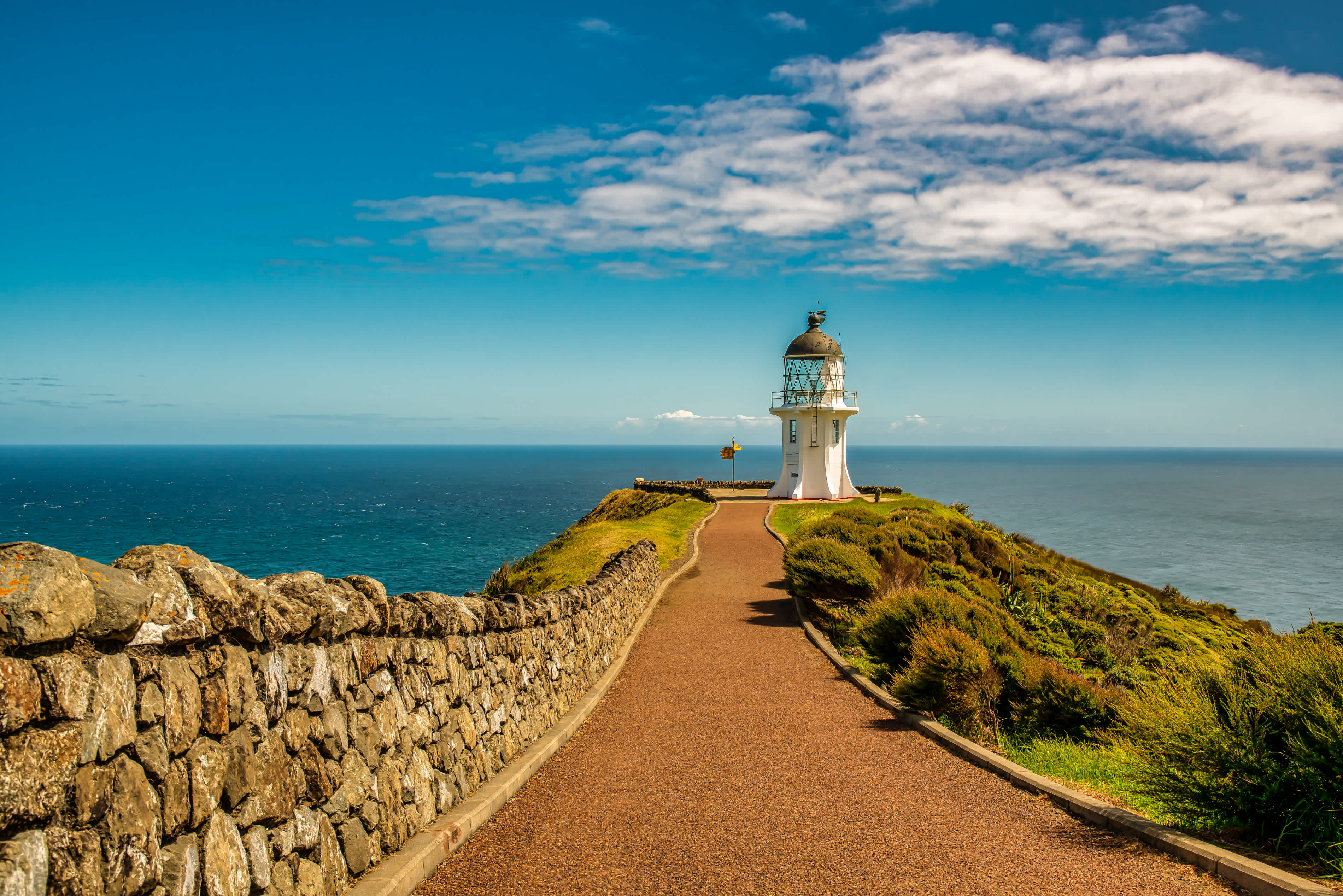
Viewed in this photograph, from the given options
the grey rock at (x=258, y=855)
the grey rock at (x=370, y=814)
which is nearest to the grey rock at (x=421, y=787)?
the grey rock at (x=370, y=814)

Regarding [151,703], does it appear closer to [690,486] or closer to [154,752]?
[154,752]

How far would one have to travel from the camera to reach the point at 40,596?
2.69 meters

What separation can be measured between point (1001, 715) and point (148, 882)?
9151mm

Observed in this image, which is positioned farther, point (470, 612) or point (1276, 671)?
point (470, 612)

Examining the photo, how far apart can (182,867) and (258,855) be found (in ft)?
1.87

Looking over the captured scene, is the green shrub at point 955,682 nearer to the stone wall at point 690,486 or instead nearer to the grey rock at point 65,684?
the grey rock at point 65,684

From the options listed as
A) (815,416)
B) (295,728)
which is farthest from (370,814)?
(815,416)

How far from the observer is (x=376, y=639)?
201 inches

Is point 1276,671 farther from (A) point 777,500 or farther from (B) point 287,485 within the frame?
(B) point 287,485

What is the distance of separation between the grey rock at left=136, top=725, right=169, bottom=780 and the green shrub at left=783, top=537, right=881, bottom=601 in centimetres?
1358

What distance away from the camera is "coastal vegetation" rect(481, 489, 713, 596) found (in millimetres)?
19516

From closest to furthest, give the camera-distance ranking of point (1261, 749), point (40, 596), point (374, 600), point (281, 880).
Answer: point (40, 596) < point (281, 880) < point (374, 600) < point (1261, 749)

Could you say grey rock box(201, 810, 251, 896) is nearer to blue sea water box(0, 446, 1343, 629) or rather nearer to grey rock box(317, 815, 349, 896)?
grey rock box(317, 815, 349, 896)

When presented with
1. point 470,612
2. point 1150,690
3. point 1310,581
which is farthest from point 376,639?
point 1310,581
